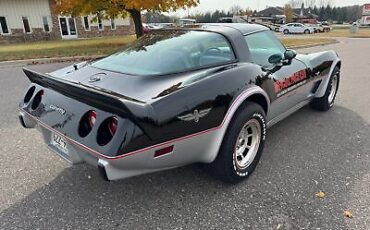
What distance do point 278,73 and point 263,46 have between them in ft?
1.41

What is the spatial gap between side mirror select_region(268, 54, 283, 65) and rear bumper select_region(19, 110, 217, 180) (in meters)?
1.39

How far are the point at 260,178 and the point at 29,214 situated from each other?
80.7 inches

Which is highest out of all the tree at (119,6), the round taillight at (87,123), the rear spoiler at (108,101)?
the tree at (119,6)

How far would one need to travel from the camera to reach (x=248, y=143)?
114 inches

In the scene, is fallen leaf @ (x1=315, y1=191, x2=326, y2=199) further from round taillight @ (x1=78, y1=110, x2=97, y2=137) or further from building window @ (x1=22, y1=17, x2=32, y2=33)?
building window @ (x1=22, y1=17, x2=32, y2=33)

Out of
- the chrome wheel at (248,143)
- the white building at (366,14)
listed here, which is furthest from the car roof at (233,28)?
the white building at (366,14)

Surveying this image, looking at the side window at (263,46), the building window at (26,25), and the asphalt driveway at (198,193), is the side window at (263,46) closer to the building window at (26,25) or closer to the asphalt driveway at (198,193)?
the asphalt driveway at (198,193)

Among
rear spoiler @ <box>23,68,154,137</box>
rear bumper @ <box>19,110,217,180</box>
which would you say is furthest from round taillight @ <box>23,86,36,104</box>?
rear spoiler @ <box>23,68,154,137</box>

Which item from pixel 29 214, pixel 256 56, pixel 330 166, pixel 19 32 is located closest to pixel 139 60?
pixel 256 56

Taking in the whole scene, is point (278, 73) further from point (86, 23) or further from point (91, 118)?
point (86, 23)

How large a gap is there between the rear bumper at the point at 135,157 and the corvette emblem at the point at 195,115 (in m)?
0.15

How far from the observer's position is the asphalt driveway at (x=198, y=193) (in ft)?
7.41

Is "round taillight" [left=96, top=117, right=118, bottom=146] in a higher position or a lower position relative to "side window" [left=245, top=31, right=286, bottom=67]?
lower

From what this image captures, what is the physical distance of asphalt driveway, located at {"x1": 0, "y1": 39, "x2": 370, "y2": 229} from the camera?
2.26 m
